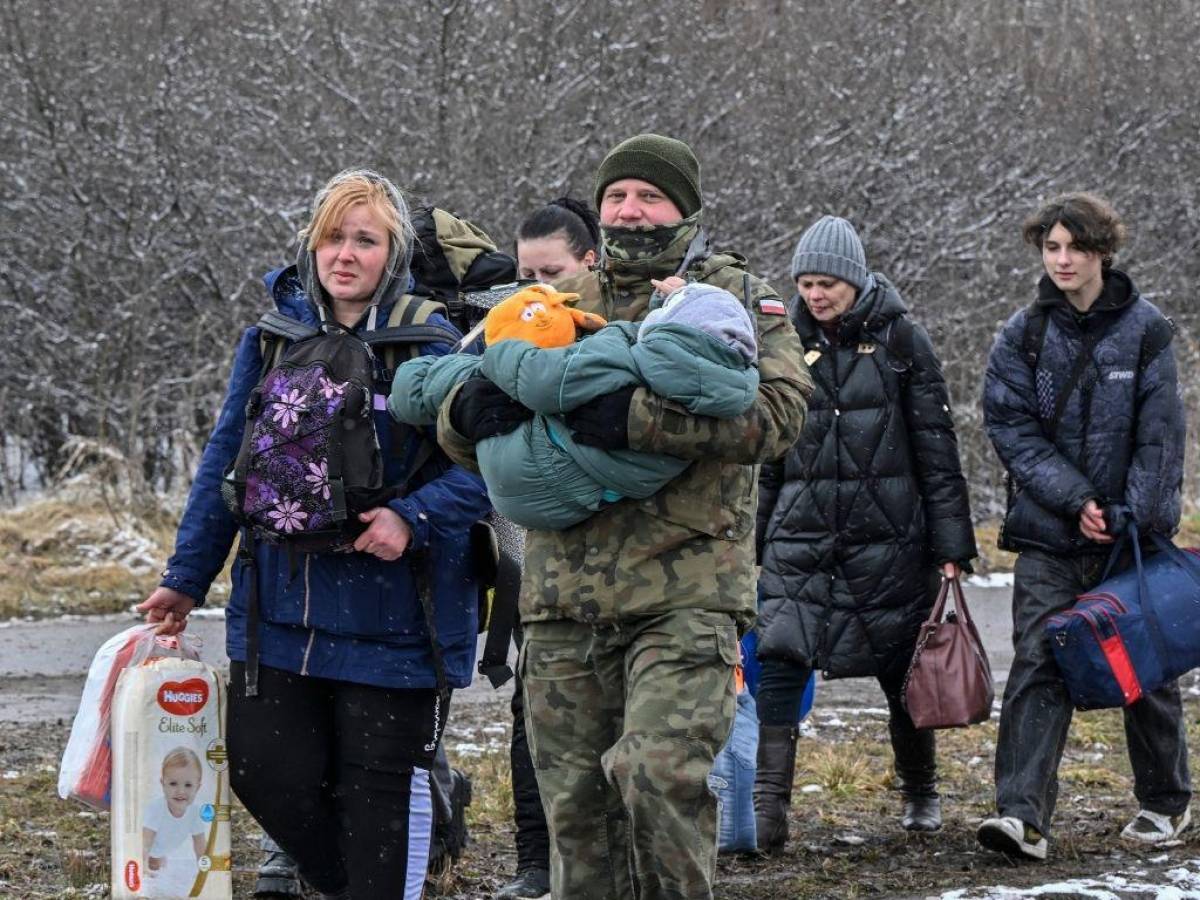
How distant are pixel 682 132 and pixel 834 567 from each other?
34.4 ft

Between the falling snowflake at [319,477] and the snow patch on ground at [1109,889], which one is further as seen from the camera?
the snow patch on ground at [1109,889]

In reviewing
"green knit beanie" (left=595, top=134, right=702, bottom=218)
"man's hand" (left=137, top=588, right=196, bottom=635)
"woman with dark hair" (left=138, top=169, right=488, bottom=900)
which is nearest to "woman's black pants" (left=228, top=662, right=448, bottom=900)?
"woman with dark hair" (left=138, top=169, right=488, bottom=900)

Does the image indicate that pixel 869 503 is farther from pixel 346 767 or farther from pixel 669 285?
pixel 346 767

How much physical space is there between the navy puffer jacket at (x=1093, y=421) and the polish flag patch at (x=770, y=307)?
1979 mm

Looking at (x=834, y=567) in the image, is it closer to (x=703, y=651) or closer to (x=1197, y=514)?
(x=703, y=651)

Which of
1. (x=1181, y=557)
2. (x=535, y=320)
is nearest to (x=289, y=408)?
(x=535, y=320)

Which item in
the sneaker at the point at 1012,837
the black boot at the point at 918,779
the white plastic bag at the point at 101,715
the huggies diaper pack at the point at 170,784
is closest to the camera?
the huggies diaper pack at the point at 170,784

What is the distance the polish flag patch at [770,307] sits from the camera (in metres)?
3.67

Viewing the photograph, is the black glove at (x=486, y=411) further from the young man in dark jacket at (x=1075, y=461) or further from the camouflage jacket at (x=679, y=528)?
the young man in dark jacket at (x=1075, y=461)

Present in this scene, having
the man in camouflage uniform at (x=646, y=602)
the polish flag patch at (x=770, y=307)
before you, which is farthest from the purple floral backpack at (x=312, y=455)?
the polish flag patch at (x=770, y=307)

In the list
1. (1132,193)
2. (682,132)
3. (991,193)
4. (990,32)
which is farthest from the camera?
(990,32)

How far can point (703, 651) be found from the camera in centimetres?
346

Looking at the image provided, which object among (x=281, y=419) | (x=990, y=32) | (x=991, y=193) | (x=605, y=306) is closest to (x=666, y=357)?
(x=605, y=306)

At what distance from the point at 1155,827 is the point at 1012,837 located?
0.66 metres
